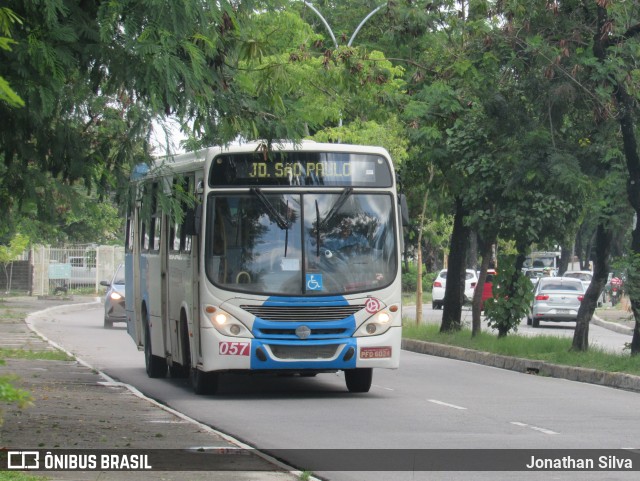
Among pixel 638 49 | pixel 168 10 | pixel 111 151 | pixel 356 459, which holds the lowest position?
pixel 356 459

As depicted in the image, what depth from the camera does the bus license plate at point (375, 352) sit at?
15867 mm

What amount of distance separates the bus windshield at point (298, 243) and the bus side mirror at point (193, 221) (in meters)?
0.15

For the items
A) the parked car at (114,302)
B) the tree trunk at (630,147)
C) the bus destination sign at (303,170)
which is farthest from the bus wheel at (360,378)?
the parked car at (114,302)

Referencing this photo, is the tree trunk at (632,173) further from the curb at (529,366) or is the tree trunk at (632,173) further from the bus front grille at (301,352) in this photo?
the bus front grille at (301,352)

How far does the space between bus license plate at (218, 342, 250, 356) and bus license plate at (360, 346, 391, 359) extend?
1466mm

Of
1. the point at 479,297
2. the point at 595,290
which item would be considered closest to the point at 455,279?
the point at 479,297

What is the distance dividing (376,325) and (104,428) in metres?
4.81

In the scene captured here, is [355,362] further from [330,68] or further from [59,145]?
[59,145]

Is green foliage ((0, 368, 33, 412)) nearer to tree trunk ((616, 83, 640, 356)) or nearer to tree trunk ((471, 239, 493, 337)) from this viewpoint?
tree trunk ((616, 83, 640, 356))

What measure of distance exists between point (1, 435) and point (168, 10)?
4140mm

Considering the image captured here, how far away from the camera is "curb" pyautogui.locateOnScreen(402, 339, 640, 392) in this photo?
1830cm

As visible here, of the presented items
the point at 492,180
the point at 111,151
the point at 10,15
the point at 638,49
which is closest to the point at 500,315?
the point at 492,180

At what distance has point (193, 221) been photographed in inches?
619

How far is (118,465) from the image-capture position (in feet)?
31.6
